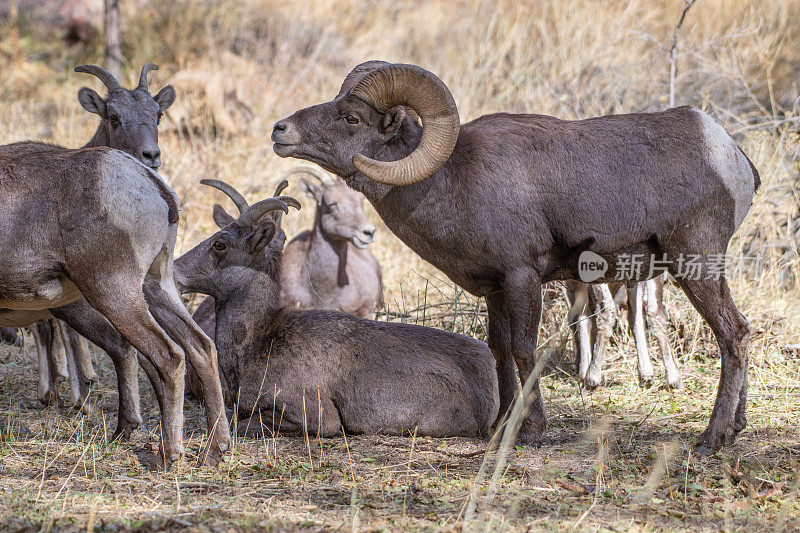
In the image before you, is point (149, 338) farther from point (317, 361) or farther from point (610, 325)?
point (610, 325)

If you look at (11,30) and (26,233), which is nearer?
(26,233)

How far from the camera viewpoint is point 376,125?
599cm

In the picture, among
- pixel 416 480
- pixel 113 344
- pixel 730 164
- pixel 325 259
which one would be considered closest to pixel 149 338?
pixel 113 344

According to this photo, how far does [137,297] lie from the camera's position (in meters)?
5.14

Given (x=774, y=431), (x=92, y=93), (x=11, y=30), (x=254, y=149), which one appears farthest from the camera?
(x=11, y=30)

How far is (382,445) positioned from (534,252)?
5.48 feet

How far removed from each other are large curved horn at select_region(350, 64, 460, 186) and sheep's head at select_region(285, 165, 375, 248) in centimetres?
495

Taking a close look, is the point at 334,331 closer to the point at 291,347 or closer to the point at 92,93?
the point at 291,347

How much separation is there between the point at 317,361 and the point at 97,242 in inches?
76.0

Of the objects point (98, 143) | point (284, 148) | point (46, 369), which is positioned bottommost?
point (46, 369)

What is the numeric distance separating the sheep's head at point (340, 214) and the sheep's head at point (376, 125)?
4642 millimetres

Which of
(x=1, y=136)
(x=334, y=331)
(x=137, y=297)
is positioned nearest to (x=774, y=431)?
(x=334, y=331)

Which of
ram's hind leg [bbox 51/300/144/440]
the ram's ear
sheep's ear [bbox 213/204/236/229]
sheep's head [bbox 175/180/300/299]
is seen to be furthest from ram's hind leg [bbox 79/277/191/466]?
sheep's ear [bbox 213/204/236/229]

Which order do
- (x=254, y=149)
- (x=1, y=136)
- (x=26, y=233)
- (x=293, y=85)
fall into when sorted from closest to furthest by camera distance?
(x=26, y=233) < (x=1, y=136) < (x=254, y=149) < (x=293, y=85)
